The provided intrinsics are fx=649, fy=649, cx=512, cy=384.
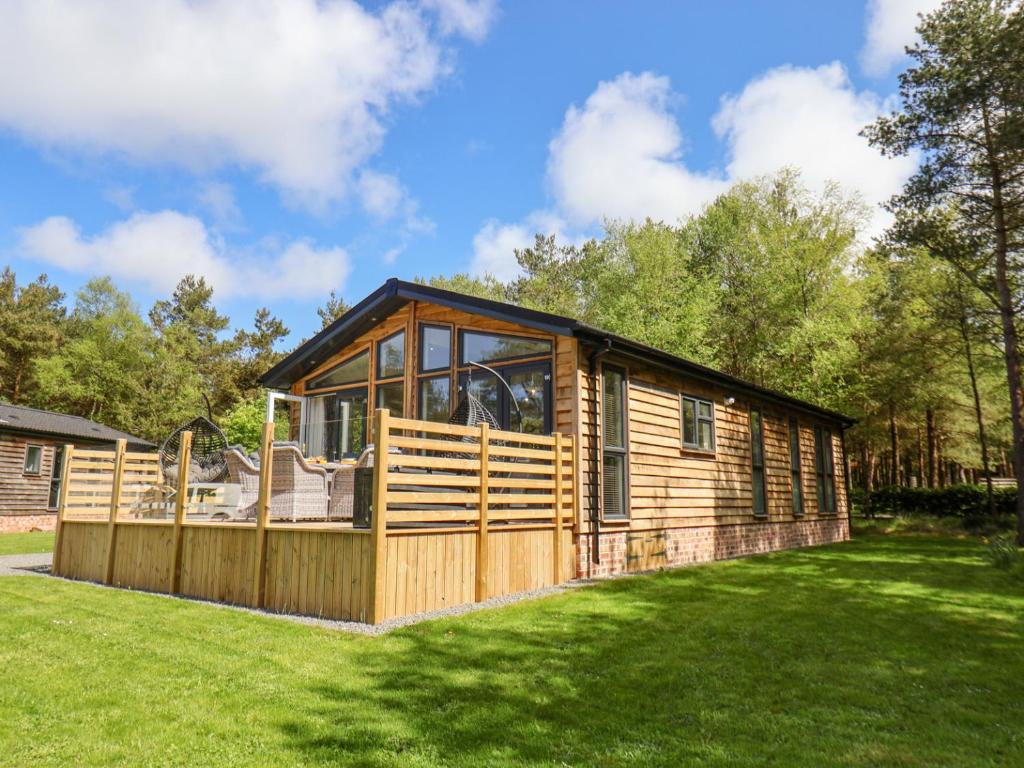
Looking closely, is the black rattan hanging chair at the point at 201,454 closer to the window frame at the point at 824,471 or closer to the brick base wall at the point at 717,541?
the brick base wall at the point at 717,541

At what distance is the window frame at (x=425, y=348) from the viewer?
9531 millimetres

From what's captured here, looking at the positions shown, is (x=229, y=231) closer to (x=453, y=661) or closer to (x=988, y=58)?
(x=988, y=58)

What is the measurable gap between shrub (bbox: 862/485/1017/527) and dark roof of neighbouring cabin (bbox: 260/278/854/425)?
12402 mm

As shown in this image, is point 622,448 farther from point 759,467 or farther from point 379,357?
point 759,467

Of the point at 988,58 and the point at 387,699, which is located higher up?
the point at 988,58

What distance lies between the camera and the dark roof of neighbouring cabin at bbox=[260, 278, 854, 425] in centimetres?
796

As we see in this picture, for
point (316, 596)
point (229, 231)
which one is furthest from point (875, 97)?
point (229, 231)

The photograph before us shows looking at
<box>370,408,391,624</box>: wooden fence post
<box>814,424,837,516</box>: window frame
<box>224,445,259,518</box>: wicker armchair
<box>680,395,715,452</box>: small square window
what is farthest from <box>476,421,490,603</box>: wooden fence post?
<box>814,424,837,516</box>: window frame

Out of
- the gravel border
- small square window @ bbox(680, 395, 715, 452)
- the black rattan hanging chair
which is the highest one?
small square window @ bbox(680, 395, 715, 452)

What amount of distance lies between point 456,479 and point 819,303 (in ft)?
65.3

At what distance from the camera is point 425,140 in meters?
16.5

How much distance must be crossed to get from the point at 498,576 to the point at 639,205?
26505 millimetres

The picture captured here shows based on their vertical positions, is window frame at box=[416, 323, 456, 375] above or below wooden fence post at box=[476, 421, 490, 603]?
above

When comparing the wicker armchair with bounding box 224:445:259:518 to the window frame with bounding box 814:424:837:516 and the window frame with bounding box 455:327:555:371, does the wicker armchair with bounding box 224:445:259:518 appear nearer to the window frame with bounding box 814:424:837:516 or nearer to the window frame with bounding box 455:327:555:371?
the window frame with bounding box 455:327:555:371
